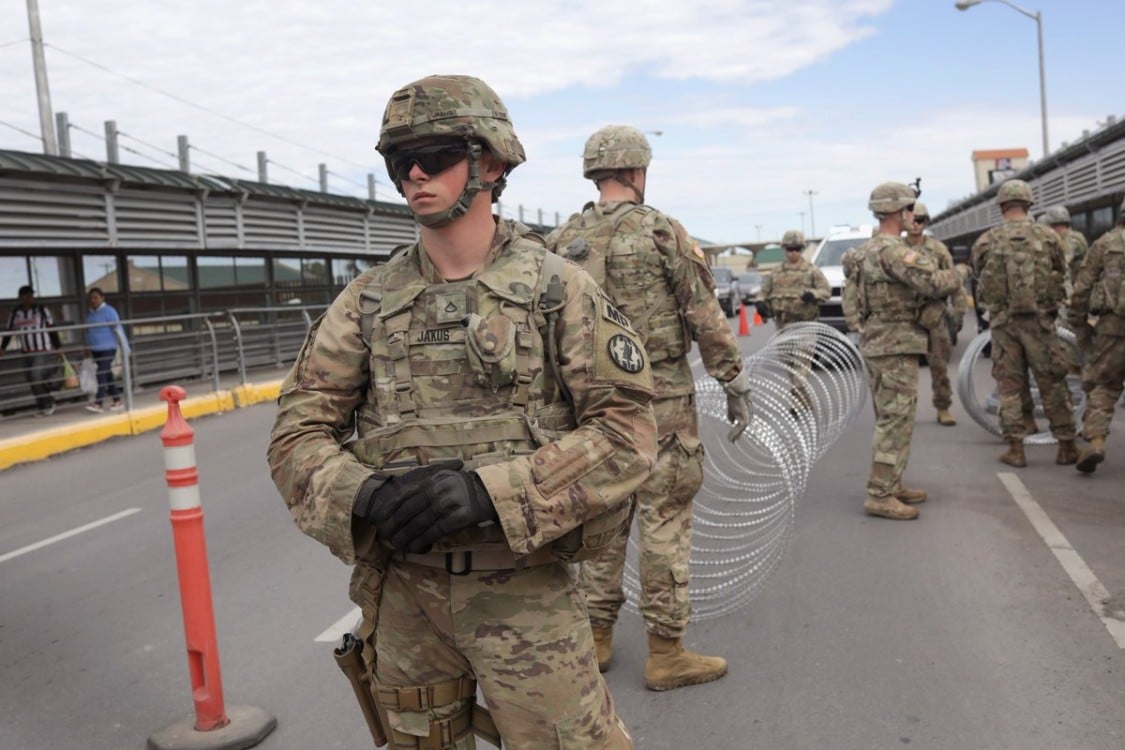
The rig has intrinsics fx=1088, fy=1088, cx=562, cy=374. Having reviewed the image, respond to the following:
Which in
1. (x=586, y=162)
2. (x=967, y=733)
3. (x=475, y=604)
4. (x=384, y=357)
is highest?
(x=586, y=162)

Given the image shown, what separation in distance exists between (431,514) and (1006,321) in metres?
7.62

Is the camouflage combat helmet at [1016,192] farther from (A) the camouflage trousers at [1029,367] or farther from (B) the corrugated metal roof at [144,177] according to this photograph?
(B) the corrugated metal roof at [144,177]

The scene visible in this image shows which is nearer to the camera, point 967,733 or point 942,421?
point 967,733

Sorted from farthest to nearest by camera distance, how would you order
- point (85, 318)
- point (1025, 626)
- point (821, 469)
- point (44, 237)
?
point (85, 318)
point (44, 237)
point (821, 469)
point (1025, 626)

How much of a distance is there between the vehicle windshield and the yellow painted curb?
993 cm

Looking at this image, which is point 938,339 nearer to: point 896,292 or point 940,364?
point 940,364

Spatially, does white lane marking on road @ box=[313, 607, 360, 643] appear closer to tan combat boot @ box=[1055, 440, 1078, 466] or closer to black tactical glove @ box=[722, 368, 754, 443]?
black tactical glove @ box=[722, 368, 754, 443]

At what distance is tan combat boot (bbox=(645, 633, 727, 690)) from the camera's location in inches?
179

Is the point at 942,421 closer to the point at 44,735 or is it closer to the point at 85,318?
the point at 44,735

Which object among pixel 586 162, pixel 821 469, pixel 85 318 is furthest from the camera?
pixel 85 318

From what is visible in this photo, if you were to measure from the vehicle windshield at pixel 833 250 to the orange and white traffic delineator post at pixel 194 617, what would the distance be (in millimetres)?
16845

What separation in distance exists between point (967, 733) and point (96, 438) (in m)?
11.2

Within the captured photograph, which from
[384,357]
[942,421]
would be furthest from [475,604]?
[942,421]

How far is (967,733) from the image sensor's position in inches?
157
